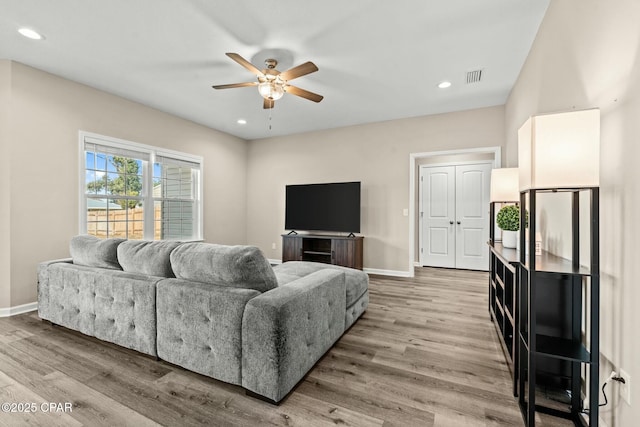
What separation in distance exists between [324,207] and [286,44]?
2.93 meters

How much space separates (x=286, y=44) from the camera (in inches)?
104

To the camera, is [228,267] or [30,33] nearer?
[228,267]

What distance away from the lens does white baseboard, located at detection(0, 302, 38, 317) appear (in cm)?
290

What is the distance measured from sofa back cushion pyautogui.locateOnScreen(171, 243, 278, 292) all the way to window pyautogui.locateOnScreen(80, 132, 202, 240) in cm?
271

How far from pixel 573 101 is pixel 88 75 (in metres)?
4.63

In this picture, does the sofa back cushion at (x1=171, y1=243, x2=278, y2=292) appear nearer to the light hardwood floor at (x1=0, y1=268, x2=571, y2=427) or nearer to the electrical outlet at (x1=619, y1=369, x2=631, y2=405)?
the light hardwood floor at (x1=0, y1=268, x2=571, y2=427)

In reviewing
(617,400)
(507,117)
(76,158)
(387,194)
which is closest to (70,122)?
(76,158)

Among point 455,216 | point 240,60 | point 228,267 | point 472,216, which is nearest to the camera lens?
point 228,267

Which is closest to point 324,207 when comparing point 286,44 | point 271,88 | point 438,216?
point 438,216

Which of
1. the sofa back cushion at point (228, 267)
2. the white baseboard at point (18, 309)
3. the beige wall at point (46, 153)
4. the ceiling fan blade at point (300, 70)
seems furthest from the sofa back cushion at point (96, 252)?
the ceiling fan blade at point (300, 70)

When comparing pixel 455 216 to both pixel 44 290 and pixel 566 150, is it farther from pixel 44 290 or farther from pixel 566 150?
pixel 44 290

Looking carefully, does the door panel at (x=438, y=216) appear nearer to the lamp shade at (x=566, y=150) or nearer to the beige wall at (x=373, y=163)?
the beige wall at (x=373, y=163)

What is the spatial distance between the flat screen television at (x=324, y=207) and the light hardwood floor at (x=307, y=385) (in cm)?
244

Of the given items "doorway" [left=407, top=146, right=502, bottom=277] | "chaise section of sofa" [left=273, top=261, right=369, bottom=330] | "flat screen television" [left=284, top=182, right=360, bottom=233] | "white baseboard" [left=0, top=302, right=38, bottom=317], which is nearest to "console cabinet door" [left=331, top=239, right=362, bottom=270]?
"flat screen television" [left=284, top=182, right=360, bottom=233]
